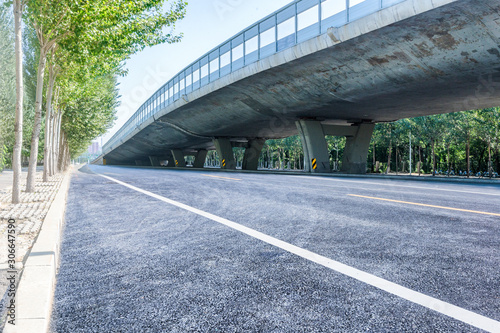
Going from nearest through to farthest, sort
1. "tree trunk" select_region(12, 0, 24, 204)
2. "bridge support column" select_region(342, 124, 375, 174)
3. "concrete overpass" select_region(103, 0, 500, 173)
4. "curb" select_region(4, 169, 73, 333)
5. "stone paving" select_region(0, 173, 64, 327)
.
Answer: "curb" select_region(4, 169, 73, 333)
"stone paving" select_region(0, 173, 64, 327)
"tree trunk" select_region(12, 0, 24, 204)
"concrete overpass" select_region(103, 0, 500, 173)
"bridge support column" select_region(342, 124, 375, 174)

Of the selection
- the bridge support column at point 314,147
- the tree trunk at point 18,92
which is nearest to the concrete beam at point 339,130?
the bridge support column at point 314,147

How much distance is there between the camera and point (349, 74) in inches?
744

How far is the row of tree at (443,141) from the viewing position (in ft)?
113

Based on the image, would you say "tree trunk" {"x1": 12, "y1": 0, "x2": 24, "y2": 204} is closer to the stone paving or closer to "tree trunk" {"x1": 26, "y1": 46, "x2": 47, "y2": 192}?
the stone paving

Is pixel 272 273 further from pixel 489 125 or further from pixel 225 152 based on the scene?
pixel 225 152

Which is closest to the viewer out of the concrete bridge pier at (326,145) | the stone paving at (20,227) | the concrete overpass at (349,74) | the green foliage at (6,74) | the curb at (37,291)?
the curb at (37,291)

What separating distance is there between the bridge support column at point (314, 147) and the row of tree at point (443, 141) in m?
16.8

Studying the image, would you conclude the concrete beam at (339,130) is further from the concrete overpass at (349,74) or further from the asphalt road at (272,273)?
the asphalt road at (272,273)

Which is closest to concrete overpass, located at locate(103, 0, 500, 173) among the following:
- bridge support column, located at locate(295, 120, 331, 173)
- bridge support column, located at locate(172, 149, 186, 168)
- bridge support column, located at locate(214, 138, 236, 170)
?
bridge support column, located at locate(295, 120, 331, 173)

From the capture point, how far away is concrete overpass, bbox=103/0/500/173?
13969 millimetres

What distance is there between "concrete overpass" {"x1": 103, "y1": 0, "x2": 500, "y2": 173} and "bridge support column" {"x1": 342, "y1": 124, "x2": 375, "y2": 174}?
9 cm

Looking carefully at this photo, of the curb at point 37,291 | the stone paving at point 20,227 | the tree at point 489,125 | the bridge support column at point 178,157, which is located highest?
the tree at point 489,125

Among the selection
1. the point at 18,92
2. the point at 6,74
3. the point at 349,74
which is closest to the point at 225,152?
the point at 6,74

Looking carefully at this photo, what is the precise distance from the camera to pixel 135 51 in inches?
639
